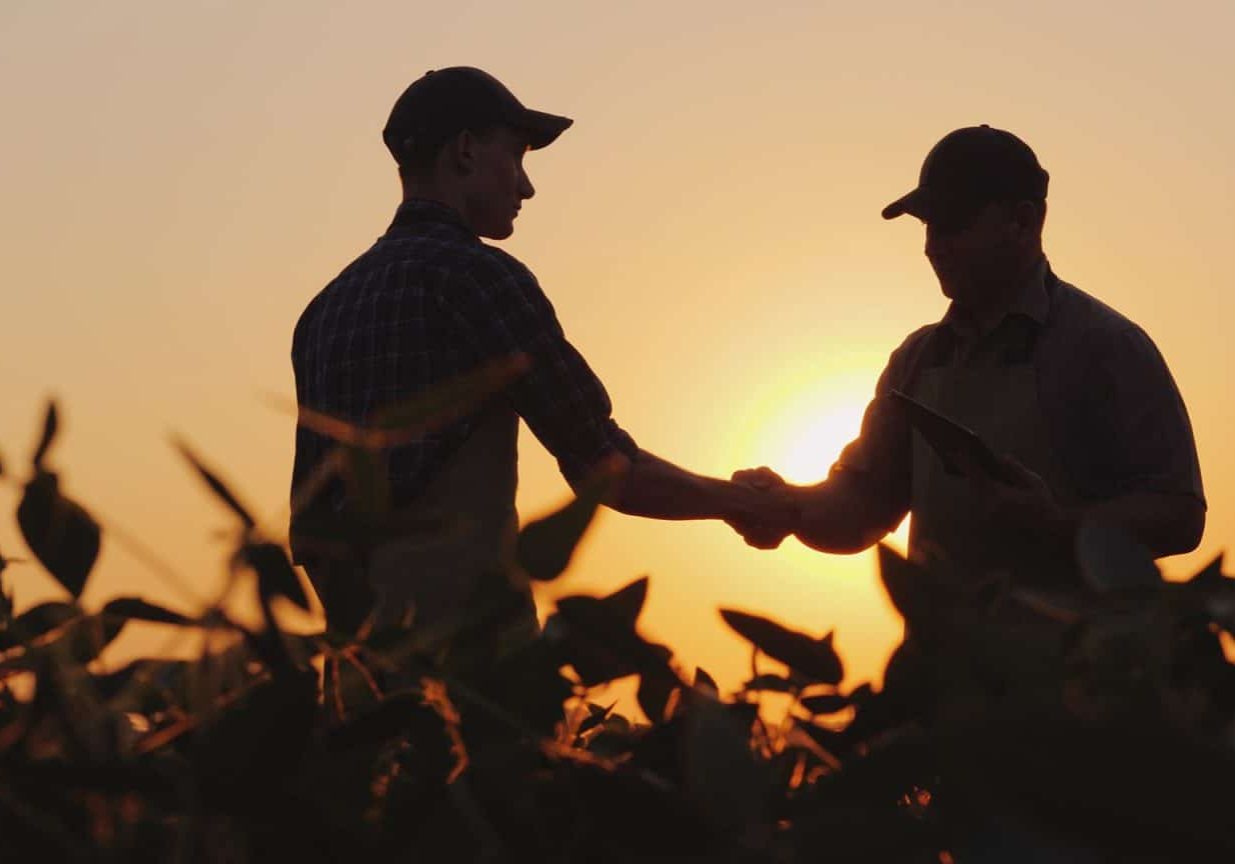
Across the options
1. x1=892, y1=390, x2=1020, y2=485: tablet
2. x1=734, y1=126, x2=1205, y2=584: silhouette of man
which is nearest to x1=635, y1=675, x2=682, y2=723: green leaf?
x1=892, y1=390, x2=1020, y2=485: tablet

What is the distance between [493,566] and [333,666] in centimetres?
13

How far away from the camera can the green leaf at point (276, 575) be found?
0.53m

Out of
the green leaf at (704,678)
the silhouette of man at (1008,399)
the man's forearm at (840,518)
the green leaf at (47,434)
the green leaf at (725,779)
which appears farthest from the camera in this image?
the man's forearm at (840,518)

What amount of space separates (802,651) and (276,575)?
0.25 metres

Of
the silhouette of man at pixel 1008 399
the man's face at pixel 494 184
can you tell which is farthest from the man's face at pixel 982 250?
the man's face at pixel 494 184

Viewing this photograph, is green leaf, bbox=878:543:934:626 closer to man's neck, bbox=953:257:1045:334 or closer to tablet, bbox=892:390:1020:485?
tablet, bbox=892:390:1020:485

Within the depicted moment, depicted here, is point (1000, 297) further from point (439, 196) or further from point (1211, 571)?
point (1211, 571)

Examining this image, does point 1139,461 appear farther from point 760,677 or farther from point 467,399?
point 467,399

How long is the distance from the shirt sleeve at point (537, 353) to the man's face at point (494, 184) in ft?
0.76

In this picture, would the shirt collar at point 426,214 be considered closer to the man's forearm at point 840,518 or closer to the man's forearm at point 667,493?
the man's forearm at point 667,493

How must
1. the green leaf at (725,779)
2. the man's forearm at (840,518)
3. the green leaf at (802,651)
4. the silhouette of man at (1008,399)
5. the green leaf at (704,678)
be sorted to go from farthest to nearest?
the man's forearm at (840,518) → the silhouette of man at (1008,399) → the green leaf at (704,678) → the green leaf at (802,651) → the green leaf at (725,779)

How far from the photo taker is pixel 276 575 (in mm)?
613

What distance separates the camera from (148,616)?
679 millimetres

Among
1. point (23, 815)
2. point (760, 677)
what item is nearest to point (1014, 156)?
point (760, 677)
